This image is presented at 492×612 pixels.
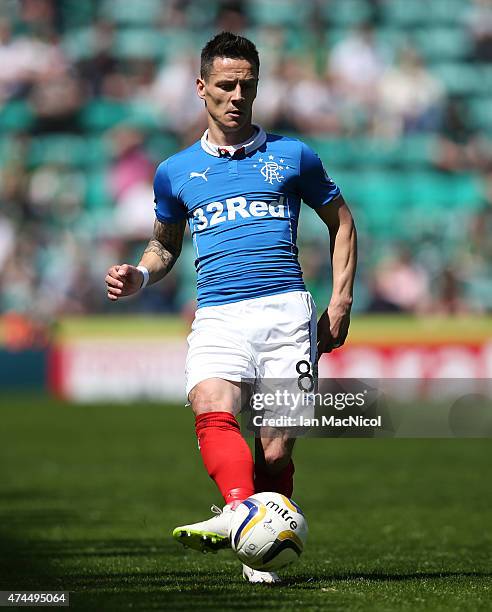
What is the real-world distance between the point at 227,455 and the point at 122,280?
35.0 inches

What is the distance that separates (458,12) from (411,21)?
87 cm

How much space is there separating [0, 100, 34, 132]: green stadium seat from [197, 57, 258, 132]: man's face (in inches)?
672

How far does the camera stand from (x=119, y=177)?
69.3 ft

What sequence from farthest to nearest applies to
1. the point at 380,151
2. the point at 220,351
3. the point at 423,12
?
1. the point at 423,12
2. the point at 380,151
3. the point at 220,351

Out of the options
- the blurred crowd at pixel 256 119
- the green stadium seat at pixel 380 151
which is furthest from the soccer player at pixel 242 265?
the green stadium seat at pixel 380 151

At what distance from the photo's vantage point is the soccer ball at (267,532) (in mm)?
4988

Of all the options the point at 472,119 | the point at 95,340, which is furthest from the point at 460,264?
the point at 95,340

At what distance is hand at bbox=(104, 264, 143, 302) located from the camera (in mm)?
5570

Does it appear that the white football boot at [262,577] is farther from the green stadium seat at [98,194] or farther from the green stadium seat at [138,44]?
the green stadium seat at [138,44]

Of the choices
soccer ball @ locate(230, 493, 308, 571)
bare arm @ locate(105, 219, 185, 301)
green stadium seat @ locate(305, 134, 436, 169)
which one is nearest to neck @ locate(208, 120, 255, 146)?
bare arm @ locate(105, 219, 185, 301)

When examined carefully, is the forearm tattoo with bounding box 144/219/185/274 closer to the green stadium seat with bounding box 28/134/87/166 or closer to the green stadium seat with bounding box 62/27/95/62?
the green stadium seat with bounding box 28/134/87/166

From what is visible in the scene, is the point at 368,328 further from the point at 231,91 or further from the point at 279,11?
the point at 231,91

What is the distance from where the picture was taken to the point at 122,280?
5.59 metres

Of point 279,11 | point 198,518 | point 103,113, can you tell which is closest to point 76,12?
point 103,113
